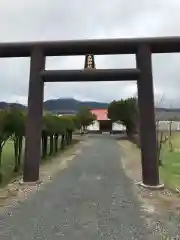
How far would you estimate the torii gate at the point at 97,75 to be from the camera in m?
11.4

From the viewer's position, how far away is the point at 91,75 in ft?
38.6

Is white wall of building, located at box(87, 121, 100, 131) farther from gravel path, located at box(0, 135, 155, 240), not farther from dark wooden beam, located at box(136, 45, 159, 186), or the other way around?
dark wooden beam, located at box(136, 45, 159, 186)

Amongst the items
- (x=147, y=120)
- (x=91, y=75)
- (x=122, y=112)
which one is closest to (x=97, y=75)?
(x=91, y=75)

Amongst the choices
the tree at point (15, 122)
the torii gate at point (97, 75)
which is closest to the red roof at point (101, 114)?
the tree at point (15, 122)

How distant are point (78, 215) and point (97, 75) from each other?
212 inches

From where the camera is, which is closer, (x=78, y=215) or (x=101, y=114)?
(x=78, y=215)

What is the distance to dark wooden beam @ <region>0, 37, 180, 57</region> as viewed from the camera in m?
11.5

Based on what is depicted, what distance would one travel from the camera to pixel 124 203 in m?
9.08

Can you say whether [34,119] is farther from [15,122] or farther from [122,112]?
[122,112]

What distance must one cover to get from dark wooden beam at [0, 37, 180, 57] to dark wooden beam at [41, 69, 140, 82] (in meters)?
0.61

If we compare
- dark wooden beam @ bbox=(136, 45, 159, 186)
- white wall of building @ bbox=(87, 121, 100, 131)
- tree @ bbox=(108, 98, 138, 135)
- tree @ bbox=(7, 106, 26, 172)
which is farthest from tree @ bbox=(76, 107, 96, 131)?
dark wooden beam @ bbox=(136, 45, 159, 186)

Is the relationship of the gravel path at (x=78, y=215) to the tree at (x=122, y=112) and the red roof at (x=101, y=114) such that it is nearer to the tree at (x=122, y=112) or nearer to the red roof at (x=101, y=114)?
the tree at (x=122, y=112)

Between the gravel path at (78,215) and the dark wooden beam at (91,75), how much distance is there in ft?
11.6

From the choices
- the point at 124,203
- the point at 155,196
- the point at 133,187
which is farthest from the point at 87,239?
the point at 133,187
